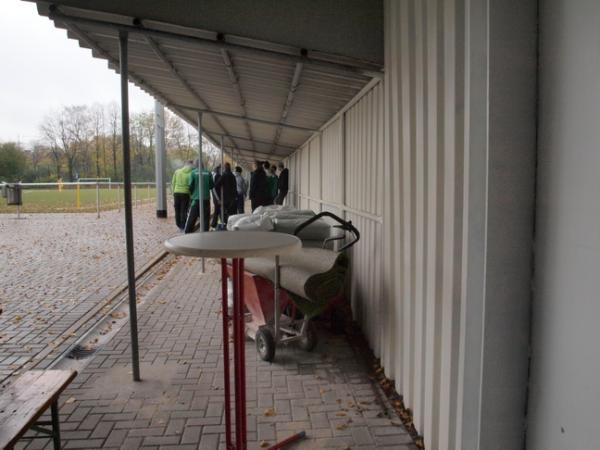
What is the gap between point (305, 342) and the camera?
480cm

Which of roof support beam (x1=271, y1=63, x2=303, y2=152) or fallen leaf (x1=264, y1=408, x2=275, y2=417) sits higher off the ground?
roof support beam (x1=271, y1=63, x2=303, y2=152)

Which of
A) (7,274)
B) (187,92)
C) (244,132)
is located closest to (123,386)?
(187,92)

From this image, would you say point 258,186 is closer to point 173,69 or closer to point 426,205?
point 173,69

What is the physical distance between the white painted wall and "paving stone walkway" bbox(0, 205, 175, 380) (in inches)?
172

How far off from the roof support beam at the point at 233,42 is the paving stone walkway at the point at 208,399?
105 inches

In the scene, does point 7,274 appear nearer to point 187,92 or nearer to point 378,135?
point 187,92

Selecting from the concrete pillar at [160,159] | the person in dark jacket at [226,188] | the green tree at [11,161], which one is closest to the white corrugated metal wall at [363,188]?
the person in dark jacket at [226,188]

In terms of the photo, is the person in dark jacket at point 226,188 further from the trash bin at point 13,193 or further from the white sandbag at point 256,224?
the trash bin at point 13,193

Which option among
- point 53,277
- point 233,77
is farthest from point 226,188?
point 233,77

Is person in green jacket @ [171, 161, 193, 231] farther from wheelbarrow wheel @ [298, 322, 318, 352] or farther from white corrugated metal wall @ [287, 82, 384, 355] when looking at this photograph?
wheelbarrow wheel @ [298, 322, 318, 352]

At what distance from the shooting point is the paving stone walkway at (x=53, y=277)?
519 cm

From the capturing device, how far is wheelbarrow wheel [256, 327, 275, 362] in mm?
4535

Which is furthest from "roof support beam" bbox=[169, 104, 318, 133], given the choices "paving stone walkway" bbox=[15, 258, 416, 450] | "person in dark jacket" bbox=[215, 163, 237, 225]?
"person in dark jacket" bbox=[215, 163, 237, 225]

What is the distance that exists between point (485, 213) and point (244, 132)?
34.8ft
